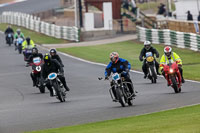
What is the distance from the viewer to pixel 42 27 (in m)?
58.5

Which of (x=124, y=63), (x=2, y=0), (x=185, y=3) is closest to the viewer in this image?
(x=124, y=63)

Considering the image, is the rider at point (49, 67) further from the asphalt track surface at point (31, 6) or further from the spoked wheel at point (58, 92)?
the asphalt track surface at point (31, 6)

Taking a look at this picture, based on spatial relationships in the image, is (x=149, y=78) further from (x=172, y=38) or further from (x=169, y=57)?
(x=172, y=38)

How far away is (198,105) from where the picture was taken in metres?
16.6

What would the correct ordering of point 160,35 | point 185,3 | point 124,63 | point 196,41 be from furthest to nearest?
point 185,3
point 160,35
point 196,41
point 124,63

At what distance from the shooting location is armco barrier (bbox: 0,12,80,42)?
169 ft

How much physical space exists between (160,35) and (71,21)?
2010cm

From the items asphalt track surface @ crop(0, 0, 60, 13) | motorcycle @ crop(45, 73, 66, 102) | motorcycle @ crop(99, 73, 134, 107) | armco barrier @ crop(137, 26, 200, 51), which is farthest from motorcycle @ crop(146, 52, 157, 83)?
asphalt track surface @ crop(0, 0, 60, 13)

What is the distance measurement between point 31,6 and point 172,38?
44.5 meters

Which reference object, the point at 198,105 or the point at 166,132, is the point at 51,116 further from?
the point at 166,132

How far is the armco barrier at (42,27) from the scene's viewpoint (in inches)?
2029

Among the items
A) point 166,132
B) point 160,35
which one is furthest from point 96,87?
point 160,35

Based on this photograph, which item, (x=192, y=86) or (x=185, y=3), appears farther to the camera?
(x=185, y=3)

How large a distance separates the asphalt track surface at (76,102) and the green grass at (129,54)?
261 centimetres
